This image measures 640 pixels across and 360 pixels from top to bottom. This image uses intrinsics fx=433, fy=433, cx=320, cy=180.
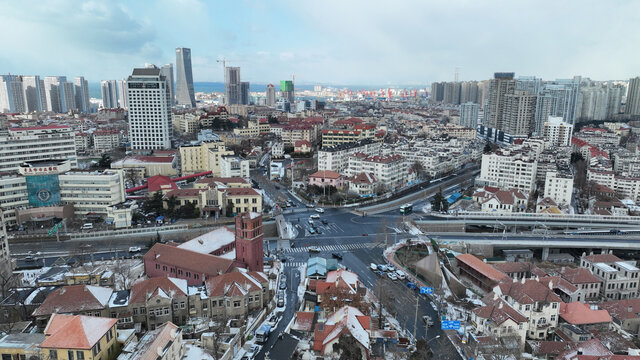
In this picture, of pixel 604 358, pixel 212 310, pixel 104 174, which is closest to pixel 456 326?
pixel 604 358

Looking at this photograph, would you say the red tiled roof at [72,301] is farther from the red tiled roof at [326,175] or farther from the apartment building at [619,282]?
the red tiled roof at [326,175]

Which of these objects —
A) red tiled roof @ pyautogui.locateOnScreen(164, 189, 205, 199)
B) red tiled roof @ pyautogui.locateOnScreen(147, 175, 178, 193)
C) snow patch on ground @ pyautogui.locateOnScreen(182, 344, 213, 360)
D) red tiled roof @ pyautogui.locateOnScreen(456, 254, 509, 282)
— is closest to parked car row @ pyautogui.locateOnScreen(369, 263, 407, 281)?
red tiled roof @ pyautogui.locateOnScreen(456, 254, 509, 282)

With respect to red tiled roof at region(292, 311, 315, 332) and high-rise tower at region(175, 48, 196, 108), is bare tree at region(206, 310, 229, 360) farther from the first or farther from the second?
high-rise tower at region(175, 48, 196, 108)

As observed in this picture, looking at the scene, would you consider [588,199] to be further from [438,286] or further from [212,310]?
[212,310]

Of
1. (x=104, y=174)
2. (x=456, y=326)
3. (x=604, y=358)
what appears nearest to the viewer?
(x=604, y=358)

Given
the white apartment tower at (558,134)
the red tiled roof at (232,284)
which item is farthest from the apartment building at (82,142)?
the white apartment tower at (558,134)

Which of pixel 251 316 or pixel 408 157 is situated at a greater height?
pixel 408 157
